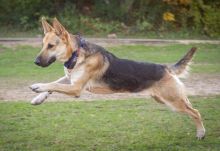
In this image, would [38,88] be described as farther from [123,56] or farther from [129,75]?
[123,56]

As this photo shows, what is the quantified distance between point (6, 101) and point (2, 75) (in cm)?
368

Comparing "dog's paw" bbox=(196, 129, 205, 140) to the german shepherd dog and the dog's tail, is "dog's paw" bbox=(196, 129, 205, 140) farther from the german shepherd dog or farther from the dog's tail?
the dog's tail

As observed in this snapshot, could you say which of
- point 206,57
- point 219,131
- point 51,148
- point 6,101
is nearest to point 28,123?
point 51,148

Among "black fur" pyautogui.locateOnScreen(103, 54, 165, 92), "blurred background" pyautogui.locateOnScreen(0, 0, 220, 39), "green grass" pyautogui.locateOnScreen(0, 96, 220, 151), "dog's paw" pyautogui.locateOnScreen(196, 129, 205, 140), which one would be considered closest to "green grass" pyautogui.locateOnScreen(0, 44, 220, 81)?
"blurred background" pyautogui.locateOnScreen(0, 0, 220, 39)

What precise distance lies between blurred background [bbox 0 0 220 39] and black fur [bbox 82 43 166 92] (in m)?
15.1

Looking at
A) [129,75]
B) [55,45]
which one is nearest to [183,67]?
[129,75]

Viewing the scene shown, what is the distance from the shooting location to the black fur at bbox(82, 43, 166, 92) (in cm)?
852

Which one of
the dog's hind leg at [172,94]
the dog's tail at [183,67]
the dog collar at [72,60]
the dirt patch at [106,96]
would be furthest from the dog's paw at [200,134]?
the dirt patch at [106,96]

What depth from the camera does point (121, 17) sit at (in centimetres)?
2539

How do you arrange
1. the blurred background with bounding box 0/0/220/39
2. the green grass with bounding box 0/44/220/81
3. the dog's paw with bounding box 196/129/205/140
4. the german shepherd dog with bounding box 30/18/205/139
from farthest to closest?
the blurred background with bounding box 0/0/220/39 < the green grass with bounding box 0/44/220/81 < the dog's paw with bounding box 196/129/205/140 < the german shepherd dog with bounding box 30/18/205/139

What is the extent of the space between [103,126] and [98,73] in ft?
4.38

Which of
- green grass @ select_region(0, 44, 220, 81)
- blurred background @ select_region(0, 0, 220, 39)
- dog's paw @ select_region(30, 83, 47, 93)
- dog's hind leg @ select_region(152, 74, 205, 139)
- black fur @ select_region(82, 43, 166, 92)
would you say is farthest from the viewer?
blurred background @ select_region(0, 0, 220, 39)

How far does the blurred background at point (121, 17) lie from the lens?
957 inches

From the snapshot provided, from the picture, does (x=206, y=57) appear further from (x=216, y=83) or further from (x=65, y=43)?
(x=65, y=43)
